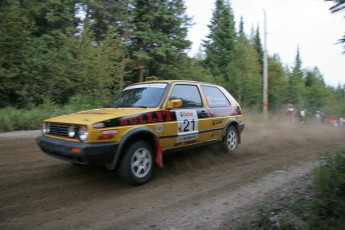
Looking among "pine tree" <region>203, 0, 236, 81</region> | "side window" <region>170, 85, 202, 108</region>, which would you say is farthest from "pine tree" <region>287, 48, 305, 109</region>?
"side window" <region>170, 85, 202, 108</region>

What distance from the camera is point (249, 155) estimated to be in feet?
25.8

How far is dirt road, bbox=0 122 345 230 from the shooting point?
3.90 metres

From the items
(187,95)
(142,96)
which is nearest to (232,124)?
(187,95)

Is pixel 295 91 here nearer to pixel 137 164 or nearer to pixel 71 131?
pixel 137 164

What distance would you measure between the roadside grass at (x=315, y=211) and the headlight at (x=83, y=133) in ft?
8.65

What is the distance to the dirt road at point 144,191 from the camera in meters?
3.90

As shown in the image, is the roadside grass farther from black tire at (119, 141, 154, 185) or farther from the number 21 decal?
the number 21 decal

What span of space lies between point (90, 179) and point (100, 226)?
1.91 m

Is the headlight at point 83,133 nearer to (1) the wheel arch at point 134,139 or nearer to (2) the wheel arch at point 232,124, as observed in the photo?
(1) the wheel arch at point 134,139

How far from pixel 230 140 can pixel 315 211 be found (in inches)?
166

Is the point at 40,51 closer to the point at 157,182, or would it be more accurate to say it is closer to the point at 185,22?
the point at 185,22

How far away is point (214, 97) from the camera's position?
24.1 feet

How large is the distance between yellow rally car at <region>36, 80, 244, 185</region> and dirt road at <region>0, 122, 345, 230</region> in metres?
0.54

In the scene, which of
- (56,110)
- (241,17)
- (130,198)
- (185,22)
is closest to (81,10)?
(185,22)
